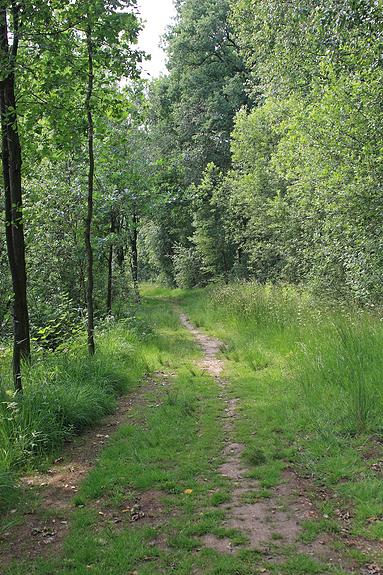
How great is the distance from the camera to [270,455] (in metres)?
5.58

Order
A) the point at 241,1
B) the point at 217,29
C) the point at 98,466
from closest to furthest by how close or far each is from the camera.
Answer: the point at 98,466 → the point at 241,1 → the point at 217,29

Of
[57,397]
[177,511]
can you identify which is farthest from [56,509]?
[57,397]

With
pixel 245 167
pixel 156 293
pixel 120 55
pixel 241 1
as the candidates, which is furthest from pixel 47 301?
pixel 156 293

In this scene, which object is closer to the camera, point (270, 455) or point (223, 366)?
point (270, 455)

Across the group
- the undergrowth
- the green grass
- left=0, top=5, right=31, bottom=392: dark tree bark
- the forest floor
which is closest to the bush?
the undergrowth

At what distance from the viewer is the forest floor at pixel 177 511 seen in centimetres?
366

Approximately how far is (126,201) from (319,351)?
7129mm

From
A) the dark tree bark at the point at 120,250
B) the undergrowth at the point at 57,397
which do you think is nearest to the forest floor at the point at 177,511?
the undergrowth at the point at 57,397

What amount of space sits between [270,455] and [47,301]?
7.97 meters

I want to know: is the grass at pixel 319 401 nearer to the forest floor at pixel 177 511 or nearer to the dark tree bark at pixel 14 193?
the forest floor at pixel 177 511

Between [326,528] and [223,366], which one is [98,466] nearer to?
[326,528]

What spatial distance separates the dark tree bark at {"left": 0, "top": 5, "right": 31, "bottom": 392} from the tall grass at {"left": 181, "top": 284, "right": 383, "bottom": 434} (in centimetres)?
415

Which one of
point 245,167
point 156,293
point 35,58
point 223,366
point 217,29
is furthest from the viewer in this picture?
point 156,293

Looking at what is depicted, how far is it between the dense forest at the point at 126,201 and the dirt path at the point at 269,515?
0.47 m
